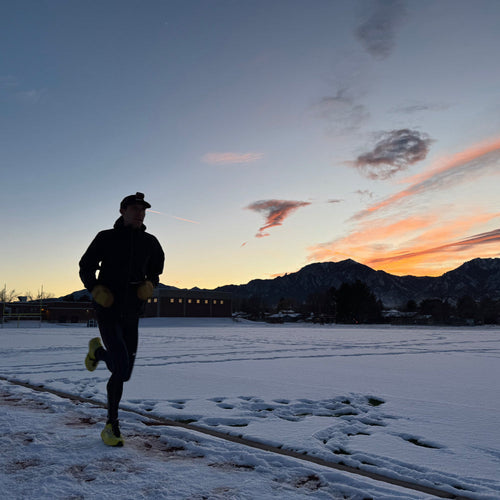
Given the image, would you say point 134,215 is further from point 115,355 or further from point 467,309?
point 467,309

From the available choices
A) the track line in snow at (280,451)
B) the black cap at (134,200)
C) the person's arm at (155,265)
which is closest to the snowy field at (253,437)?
the track line in snow at (280,451)

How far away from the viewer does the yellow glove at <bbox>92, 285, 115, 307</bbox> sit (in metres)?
3.52

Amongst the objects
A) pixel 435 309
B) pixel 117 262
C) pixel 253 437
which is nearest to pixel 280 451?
pixel 253 437

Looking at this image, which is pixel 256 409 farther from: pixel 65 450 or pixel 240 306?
pixel 240 306

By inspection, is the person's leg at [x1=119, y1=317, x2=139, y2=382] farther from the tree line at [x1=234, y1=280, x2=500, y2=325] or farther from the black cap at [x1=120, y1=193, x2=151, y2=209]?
the tree line at [x1=234, y1=280, x2=500, y2=325]

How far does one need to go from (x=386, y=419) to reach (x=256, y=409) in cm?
139

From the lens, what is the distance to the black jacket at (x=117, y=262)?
12.2ft

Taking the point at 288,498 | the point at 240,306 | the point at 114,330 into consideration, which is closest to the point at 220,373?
the point at 114,330

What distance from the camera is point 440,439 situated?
370 cm

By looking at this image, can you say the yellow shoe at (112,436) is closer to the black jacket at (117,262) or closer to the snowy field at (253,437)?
the snowy field at (253,437)

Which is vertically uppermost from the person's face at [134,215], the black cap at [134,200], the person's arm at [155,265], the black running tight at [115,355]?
the black cap at [134,200]

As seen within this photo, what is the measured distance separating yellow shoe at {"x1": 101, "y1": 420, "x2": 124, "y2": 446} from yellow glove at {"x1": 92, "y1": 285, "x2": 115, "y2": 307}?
3.14 feet

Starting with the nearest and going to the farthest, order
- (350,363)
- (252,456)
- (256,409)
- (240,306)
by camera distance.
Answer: (252,456) → (256,409) → (350,363) → (240,306)

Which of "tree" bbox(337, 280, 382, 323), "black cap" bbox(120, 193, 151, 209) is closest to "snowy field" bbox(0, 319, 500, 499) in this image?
"black cap" bbox(120, 193, 151, 209)
